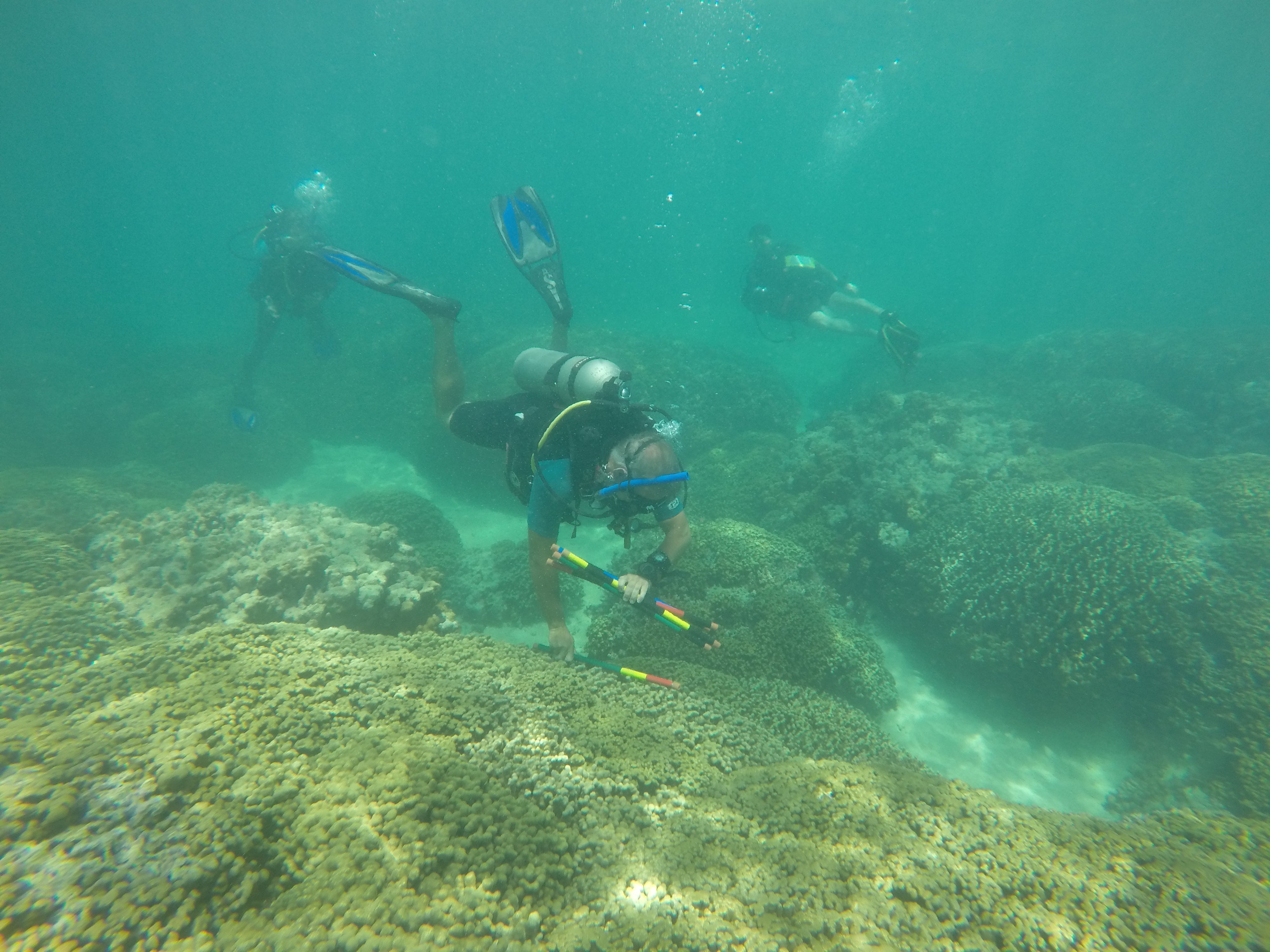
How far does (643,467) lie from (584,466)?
56 centimetres

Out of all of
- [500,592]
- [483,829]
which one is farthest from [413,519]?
[483,829]

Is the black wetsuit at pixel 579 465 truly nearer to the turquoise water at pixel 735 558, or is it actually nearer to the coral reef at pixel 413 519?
the turquoise water at pixel 735 558

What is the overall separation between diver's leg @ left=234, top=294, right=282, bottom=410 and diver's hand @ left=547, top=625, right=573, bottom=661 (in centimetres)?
1476

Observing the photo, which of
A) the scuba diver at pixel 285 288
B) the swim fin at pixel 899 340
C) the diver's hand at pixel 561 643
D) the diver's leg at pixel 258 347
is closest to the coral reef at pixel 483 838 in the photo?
the diver's hand at pixel 561 643

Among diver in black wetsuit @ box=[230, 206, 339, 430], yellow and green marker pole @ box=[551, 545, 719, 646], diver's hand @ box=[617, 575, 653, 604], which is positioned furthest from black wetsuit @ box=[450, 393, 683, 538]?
diver in black wetsuit @ box=[230, 206, 339, 430]

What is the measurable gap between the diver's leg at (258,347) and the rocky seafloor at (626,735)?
6.57 metres

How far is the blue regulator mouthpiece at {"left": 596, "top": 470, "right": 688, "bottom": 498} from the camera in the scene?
3.74 m

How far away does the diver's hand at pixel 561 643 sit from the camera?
430 centimetres

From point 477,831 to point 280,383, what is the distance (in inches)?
767

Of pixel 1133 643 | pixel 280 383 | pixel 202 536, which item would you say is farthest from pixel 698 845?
pixel 280 383

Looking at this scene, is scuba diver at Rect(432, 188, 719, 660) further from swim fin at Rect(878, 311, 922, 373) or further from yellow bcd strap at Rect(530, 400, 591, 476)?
swim fin at Rect(878, 311, 922, 373)

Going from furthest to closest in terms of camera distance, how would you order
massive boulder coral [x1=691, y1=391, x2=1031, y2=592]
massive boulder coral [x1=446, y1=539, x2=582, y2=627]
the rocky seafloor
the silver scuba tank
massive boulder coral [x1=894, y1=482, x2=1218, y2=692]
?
1. massive boulder coral [x1=691, y1=391, x2=1031, y2=592]
2. massive boulder coral [x1=446, y1=539, x2=582, y2=627]
3. massive boulder coral [x1=894, y1=482, x2=1218, y2=692]
4. the silver scuba tank
5. the rocky seafloor

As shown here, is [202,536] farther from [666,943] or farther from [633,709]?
[666,943]

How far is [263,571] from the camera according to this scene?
16.7 feet
